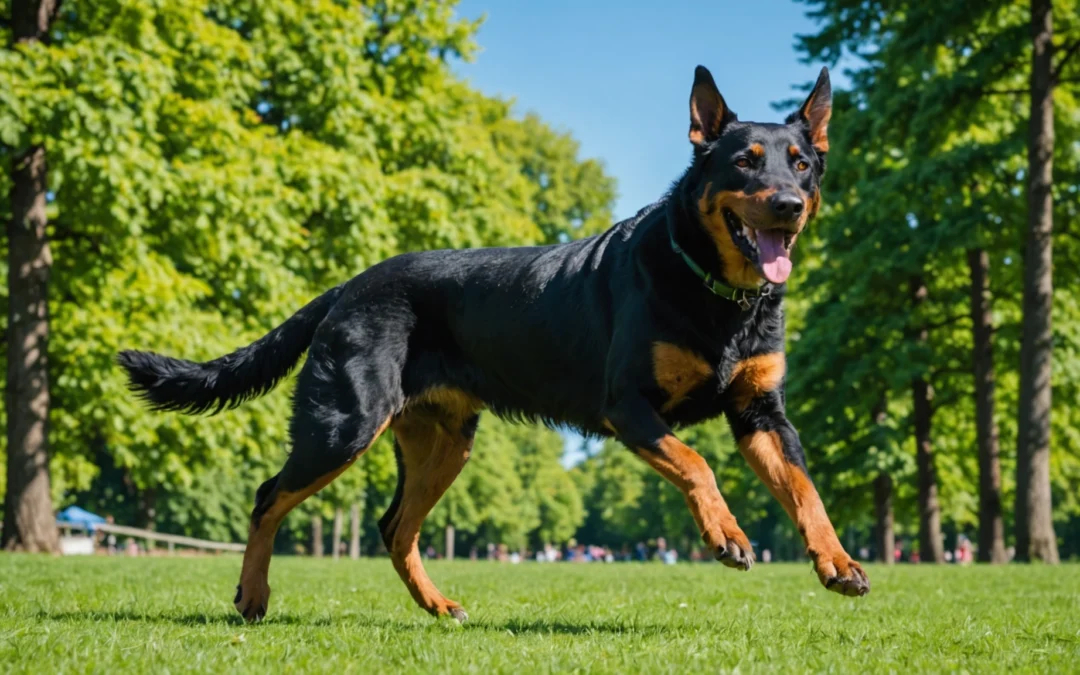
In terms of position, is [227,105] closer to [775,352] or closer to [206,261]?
[206,261]

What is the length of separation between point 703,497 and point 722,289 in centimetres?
A: 99

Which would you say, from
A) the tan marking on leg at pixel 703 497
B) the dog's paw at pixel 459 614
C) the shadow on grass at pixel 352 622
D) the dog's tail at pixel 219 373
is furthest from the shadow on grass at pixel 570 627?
the dog's tail at pixel 219 373

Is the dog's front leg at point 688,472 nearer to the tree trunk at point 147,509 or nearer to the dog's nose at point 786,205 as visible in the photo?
the dog's nose at point 786,205

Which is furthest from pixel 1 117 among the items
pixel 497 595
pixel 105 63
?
pixel 497 595

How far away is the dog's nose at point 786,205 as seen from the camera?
16.1 feet

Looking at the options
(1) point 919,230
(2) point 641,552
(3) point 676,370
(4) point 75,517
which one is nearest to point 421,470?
(3) point 676,370

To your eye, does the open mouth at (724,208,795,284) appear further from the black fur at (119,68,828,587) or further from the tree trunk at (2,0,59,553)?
the tree trunk at (2,0,59,553)

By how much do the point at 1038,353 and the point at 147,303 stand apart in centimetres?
1247

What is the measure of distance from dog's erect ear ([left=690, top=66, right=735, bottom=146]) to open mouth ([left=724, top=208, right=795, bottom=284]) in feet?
1.64

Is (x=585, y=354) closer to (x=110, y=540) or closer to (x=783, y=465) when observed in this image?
(x=783, y=465)

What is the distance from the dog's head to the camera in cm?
500

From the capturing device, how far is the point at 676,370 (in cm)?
513

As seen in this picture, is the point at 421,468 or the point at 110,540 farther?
the point at 110,540

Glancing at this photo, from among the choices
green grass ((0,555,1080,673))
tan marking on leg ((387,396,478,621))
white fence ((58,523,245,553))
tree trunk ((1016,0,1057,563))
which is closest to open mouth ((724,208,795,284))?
green grass ((0,555,1080,673))
